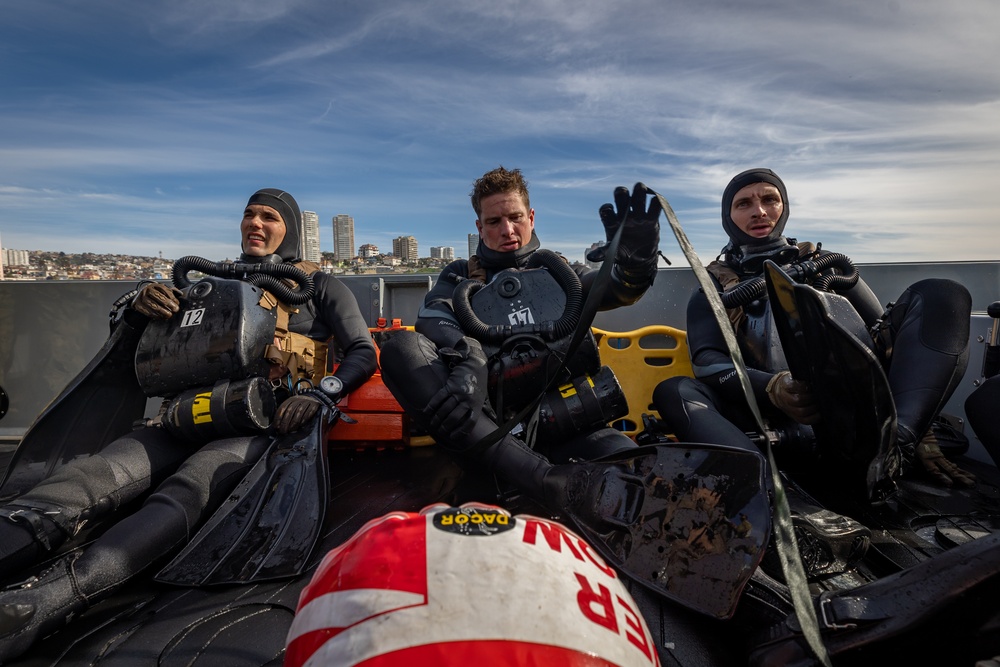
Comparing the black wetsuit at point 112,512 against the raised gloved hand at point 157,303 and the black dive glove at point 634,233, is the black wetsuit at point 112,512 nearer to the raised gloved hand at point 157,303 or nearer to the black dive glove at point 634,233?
the raised gloved hand at point 157,303

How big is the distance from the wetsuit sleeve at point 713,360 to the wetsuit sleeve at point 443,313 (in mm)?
1259

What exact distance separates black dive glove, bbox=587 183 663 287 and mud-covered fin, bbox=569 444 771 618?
0.94 meters

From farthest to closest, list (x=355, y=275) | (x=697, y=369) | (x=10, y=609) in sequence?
(x=355, y=275) → (x=697, y=369) → (x=10, y=609)

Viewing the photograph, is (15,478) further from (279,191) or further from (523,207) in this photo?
(523,207)

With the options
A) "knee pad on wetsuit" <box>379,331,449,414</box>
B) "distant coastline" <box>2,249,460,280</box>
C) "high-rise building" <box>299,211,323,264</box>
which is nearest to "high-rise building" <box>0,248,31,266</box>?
"distant coastline" <box>2,249,460,280</box>

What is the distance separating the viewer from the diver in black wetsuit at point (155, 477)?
1624 millimetres

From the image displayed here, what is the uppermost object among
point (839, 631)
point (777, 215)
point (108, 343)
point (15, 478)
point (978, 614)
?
point (777, 215)

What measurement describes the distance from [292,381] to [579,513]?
5.34ft

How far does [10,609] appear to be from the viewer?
4.83 ft

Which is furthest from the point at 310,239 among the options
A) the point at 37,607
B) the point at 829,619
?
the point at 829,619

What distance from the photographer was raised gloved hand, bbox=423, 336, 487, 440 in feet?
7.55

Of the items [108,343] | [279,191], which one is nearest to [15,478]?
[108,343]

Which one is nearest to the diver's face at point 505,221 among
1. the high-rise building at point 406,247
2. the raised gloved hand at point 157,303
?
the raised gloved hand at point 157,303

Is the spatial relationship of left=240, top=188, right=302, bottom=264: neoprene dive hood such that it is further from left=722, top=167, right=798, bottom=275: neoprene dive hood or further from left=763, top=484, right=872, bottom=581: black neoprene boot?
left=763, top=484, right=872, bottom=581: black neoprene boot
